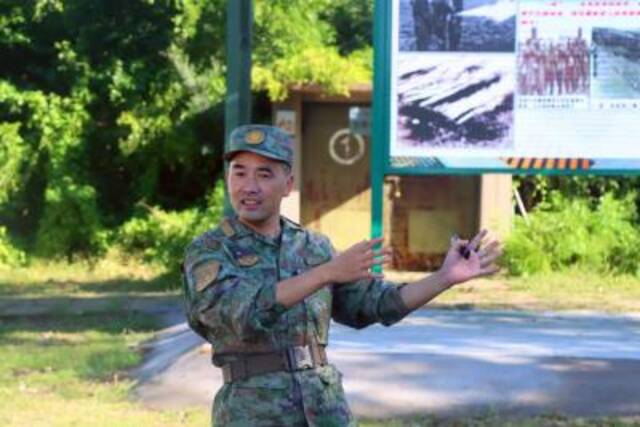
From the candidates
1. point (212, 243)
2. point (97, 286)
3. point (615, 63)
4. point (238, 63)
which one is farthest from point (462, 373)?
point (97, 286)

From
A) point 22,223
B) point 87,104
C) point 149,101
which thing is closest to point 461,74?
point 149,101

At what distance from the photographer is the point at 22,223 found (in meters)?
19.6

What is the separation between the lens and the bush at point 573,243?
52.2 ft

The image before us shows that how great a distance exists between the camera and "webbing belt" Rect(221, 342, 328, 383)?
3.36 meters

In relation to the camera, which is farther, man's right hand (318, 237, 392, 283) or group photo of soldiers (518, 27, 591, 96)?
group photo of soldiers (518, 27, 591, 96)

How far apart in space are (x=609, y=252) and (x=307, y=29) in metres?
5.21

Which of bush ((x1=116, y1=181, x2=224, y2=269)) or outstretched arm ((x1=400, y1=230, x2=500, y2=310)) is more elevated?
outstretched arm ((x1=400, y1=230, x2=500, y2=310))

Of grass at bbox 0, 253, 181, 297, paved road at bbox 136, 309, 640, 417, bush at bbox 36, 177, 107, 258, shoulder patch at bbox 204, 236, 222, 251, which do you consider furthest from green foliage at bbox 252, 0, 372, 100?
shoulder patch at bbox 204, 236, 222, 251

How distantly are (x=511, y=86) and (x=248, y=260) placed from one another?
22.5ft

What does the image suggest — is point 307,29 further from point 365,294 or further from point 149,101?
point 365,294

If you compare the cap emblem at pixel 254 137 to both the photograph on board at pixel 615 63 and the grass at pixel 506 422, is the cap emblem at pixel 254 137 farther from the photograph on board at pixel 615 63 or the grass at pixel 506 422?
the photograph on board at pixel 615 63

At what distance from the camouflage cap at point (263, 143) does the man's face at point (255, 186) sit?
20 mm

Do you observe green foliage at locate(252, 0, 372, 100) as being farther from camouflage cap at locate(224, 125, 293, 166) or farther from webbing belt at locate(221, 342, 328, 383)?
webbing belt at locate(221, 342, 328, 383)

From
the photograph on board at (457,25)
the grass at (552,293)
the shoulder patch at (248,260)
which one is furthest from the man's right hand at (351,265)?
the grass at (552,293)
